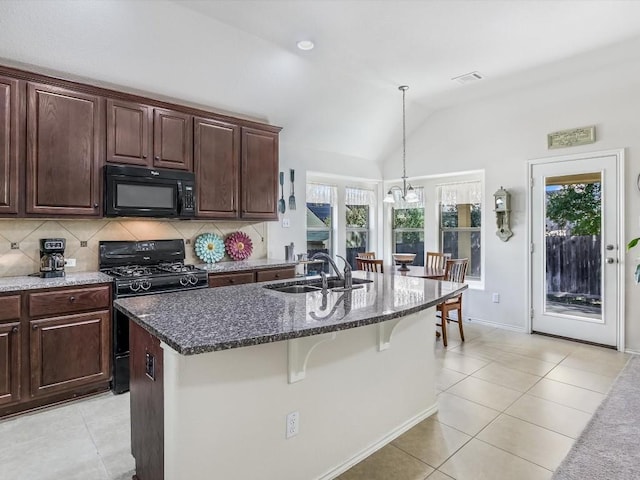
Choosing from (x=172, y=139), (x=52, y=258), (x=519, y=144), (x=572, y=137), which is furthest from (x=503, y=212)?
(x=52, y=258)

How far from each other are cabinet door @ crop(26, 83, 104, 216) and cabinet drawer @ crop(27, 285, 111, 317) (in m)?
0.64

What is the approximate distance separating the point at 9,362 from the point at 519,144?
5.31m

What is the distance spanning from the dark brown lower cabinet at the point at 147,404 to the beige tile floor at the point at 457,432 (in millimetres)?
388

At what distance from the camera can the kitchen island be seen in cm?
149

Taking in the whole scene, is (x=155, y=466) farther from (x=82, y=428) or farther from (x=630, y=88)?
Answer: (x=630, y=88)

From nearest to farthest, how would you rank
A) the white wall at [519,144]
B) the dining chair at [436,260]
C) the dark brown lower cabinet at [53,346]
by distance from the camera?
the dark brown lower cabinet at [53,346] → the white wall at [519,144] → the dining chair at [436,260]

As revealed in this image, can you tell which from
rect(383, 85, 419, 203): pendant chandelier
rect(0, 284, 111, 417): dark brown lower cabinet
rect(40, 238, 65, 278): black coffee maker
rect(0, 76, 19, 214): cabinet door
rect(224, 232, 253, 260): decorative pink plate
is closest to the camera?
rect(0, 284, 111, 417): dark brown lower cabinet

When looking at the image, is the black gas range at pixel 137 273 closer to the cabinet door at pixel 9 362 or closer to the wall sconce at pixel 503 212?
the cabinet door at pixel 9 362

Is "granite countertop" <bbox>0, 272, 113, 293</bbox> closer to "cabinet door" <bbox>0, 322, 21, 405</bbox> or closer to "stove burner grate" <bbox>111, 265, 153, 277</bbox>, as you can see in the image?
"stove burner grate" <bbox>111, 265, 153, 277</bbox>

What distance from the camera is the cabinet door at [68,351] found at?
2.70 m

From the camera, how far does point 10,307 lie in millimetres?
2578

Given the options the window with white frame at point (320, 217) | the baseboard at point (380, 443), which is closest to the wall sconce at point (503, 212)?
the window with white frame at point (320, 217)

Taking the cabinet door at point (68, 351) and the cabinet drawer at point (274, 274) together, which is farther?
the cabinet drawer at point (274, 274)

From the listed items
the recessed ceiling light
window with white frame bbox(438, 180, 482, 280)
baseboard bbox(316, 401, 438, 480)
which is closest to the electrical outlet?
baseboard bbox(316, 401, 438, 480)
